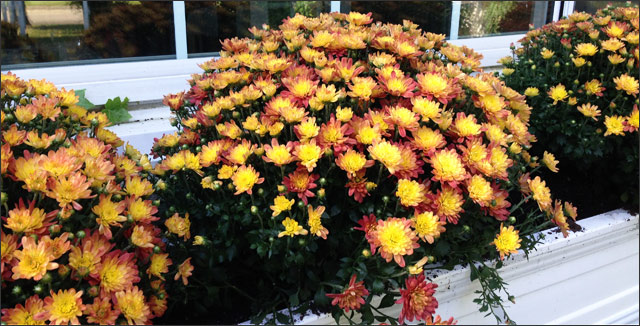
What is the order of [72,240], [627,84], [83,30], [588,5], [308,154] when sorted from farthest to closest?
[588,5] → [83,30] → [627,84] → [308,154] → [72,240]

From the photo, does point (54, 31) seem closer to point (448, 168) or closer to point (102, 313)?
point (102, 313)

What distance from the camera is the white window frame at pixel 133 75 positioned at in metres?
2.22

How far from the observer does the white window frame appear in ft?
7.30

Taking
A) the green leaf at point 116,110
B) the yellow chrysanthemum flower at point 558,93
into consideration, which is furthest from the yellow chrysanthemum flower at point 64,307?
the yellow chrysanthemum flower at point 558,93

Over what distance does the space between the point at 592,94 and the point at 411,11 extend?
1.46 metres

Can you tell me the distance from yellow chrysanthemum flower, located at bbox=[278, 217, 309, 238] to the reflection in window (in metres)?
2.69

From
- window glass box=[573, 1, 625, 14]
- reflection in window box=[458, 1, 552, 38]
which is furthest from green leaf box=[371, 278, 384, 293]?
window glass box=[573, 1, 625, 14]

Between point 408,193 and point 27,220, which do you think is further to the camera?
point 408,193

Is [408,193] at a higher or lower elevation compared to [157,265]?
higher

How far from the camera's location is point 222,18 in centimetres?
259

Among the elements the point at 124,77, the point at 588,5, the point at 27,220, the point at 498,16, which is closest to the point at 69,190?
the point at 27,220

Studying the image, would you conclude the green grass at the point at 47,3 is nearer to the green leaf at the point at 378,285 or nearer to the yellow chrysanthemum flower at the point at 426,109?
the yellow chrysanthemum flower at the point at 426,109

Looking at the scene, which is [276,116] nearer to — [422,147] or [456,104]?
[422,147]

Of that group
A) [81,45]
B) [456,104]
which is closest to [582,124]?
[456,104]
